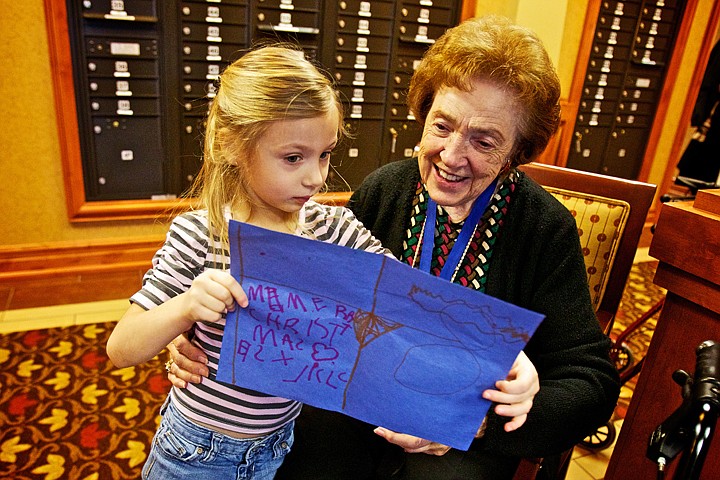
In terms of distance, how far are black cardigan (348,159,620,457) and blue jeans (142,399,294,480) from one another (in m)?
0.44

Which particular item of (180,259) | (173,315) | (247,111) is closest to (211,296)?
(173,315)

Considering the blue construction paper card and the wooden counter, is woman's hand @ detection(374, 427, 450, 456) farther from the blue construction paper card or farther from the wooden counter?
the wooden counter

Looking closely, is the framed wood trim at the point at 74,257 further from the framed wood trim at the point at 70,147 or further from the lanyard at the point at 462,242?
the lanyard at the point at 462,242

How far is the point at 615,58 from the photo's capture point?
13.4ft

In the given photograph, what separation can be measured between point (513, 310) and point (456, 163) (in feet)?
1.73

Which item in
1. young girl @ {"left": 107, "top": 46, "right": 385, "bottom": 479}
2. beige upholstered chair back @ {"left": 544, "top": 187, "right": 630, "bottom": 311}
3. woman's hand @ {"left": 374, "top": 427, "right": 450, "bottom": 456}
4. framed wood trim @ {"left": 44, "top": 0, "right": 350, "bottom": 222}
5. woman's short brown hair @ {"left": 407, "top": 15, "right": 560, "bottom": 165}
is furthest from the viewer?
framed wood trim @ {"left": 44, "top": 0, "right": 350, "bottom": 222}

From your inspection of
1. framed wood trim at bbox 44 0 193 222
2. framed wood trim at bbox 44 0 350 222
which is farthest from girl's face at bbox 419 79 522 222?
framed wood trim at bbox 44 0 193 222

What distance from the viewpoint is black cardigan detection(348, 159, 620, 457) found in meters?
1.00

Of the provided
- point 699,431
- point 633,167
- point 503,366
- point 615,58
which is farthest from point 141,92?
point 633,167

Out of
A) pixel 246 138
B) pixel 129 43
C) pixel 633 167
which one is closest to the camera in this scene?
pixel 246 138

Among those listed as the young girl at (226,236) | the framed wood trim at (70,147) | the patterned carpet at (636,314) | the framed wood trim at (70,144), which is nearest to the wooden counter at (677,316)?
the young girl at (226,236)

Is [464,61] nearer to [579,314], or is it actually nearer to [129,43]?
[579,314]

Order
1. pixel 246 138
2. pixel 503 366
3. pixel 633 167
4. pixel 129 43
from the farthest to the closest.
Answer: pixel 633 167, pixel 129 43, pixel 246 138, pixel 503 366

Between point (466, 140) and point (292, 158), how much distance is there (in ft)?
1.46
